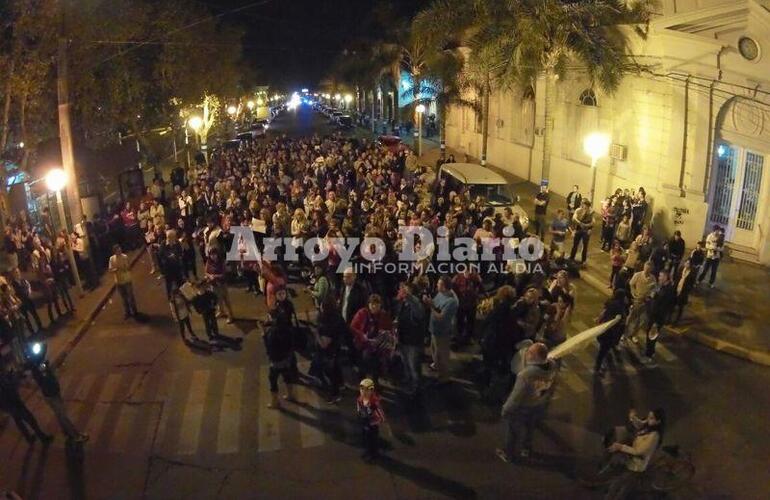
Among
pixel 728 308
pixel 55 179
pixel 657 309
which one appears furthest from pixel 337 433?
pixel 55 179

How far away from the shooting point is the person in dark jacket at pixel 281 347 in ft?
25.9

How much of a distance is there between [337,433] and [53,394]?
11.6 ft

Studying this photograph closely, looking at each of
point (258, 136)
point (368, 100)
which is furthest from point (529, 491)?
point (368, 100)

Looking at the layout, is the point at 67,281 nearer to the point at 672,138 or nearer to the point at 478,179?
the point at 478,179

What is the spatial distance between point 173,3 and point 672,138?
22679 millimetres

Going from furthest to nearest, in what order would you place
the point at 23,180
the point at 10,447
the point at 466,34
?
the point at 466,34
the point at 23,180
the point at 10,447

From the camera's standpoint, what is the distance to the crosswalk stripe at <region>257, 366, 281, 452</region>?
24.9 feet

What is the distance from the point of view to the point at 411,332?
8141mm

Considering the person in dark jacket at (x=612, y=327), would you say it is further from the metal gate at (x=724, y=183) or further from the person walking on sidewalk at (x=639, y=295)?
the metal gate at (x=724, y=183)

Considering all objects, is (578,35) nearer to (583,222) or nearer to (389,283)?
(583,222)

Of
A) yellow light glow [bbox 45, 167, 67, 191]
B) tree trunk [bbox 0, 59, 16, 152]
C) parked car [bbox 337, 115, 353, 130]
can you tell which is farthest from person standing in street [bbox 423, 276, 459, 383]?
parked car [bbox 337, 115, 353, 130]

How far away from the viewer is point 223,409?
8.47 metres

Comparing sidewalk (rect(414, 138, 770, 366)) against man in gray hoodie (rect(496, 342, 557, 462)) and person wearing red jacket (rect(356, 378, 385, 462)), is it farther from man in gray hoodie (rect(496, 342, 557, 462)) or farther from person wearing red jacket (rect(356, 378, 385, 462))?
person wearing red jacket (rect(356, 378, 385, 462))

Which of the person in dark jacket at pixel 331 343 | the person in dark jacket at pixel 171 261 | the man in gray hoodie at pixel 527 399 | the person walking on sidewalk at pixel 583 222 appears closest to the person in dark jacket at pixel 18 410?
the person in dark jacket at pixel 331 343
